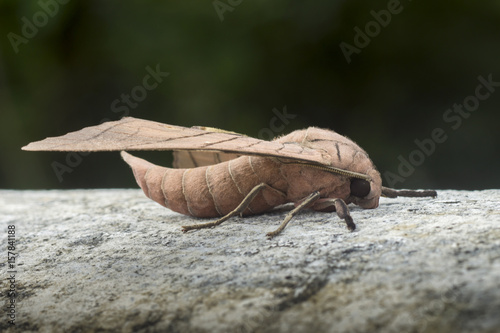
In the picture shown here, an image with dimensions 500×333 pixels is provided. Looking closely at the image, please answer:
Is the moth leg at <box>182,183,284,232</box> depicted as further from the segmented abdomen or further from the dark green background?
the dark green background

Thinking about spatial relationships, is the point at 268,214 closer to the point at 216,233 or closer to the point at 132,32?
the point at 216,233

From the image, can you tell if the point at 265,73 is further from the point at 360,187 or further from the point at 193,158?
the point at 360,187

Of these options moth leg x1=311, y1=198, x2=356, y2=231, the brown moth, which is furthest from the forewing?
moth leg x1=311, y1=198, x2=356, y2=231

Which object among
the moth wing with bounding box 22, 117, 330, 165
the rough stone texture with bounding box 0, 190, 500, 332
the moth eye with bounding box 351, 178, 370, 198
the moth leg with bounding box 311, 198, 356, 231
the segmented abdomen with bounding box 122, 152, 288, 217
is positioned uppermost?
the moth wing with bounding box 22, 117, 330, 165

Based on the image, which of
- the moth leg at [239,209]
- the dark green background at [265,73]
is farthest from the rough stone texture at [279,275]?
the dark green background at [265,73]

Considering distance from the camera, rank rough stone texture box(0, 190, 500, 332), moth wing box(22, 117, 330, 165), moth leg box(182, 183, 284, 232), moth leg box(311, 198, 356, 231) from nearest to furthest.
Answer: rough stone texture box(0, 190, 500, 332) < moth wing box(22, 117, 330, 165) < moth leg box(311, 198, 356, 231) < moth leg box(182, 183, 284, 232)

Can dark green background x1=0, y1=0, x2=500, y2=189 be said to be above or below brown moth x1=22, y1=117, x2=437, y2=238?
above
